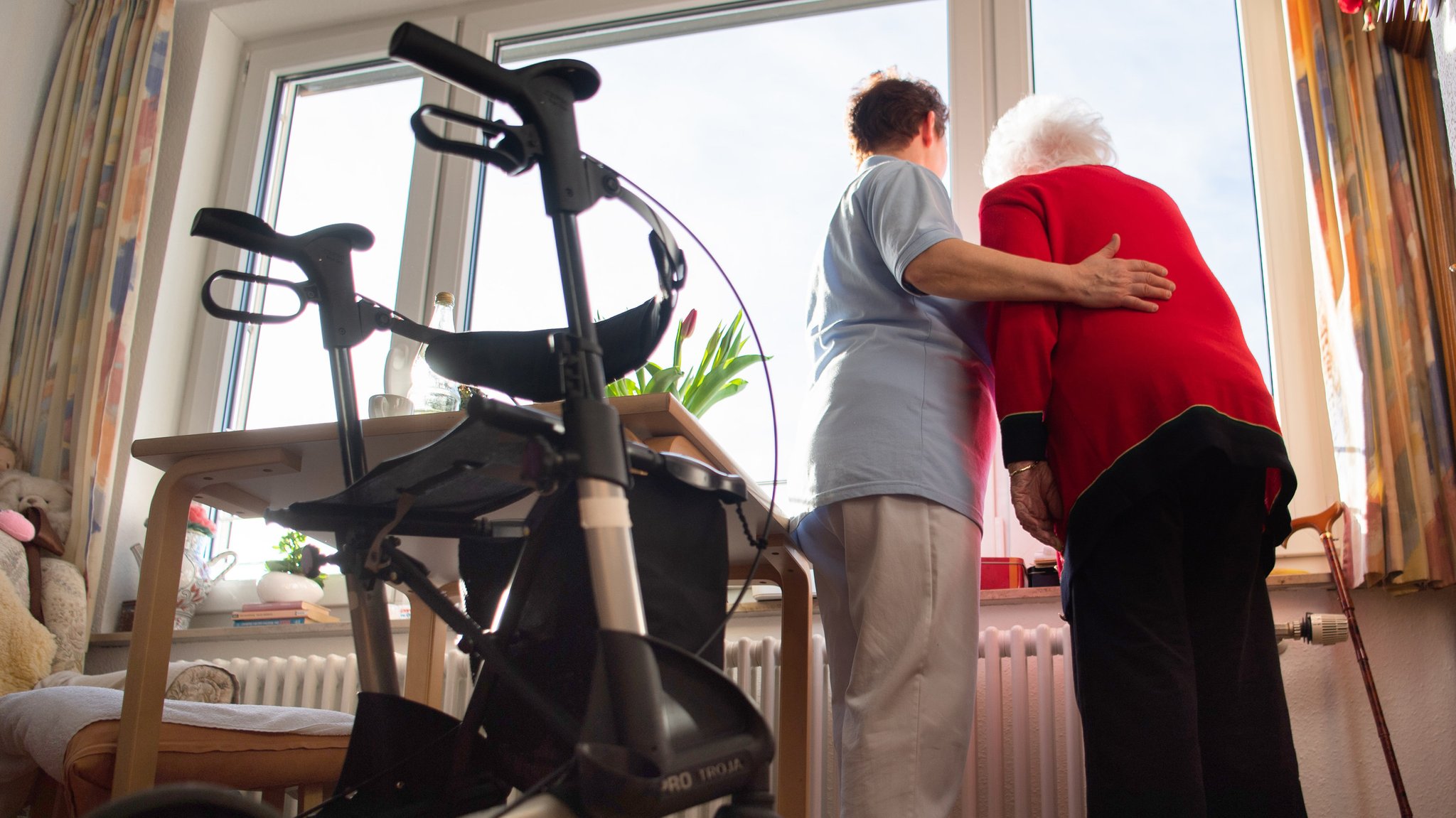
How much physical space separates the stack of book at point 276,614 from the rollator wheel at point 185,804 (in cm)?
198

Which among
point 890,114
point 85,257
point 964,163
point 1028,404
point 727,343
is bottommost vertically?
point 1028,404

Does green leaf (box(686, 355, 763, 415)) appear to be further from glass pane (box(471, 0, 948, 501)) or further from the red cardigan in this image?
the red cardigan

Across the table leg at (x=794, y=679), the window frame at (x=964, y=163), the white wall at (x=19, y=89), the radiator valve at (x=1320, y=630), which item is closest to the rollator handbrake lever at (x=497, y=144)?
the table leg at (x=794, y=679)

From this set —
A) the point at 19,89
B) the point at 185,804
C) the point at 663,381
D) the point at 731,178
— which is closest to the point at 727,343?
the point at 663,381

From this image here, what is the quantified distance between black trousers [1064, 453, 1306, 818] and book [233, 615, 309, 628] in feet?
6.54

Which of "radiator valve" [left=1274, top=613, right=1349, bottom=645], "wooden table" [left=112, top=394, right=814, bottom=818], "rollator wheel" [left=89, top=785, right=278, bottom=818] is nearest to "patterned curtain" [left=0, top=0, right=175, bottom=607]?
"wooden table" [left=112, top=394, right=814, bottom=818]

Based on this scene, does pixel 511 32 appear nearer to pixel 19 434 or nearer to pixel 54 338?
pixel 54 338

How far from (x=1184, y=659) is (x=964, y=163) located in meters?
1.73

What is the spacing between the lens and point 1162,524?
1217 mm

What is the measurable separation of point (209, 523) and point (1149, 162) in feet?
8.25

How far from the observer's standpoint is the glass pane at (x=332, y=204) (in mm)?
3193

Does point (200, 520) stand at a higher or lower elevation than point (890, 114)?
lower

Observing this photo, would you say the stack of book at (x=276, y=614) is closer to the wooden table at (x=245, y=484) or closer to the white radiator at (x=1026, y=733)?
the wooden table at (x=245, y=484)

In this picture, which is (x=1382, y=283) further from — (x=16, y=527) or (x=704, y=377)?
(x=16, y=527)
